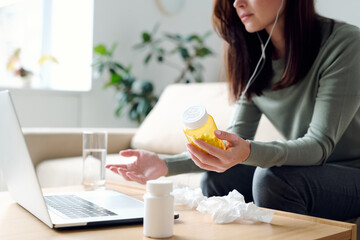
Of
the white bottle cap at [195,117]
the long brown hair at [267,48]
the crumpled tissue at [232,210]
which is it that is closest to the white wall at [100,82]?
the long brown hair at [267,48]

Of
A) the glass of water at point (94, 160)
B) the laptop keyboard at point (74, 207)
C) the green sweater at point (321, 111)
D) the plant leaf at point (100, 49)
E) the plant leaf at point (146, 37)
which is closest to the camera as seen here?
the laptop keyboard at point (74, 207)

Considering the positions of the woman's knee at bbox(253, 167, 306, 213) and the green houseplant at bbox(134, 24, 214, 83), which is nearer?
the woman's knee at bbox(253, 167, 306, 213)

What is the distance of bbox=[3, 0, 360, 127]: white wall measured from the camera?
333 centimetres

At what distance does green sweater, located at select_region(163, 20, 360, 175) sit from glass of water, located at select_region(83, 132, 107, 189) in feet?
0.57

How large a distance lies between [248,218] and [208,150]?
149 mm

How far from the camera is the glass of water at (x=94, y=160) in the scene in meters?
1.24

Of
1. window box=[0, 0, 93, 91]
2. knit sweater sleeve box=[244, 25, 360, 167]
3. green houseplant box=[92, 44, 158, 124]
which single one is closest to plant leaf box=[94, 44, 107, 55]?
green houseplant box=[92, 44, 158, 124]

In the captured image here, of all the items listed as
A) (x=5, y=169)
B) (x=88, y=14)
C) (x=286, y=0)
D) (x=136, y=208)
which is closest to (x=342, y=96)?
(x=286, y=0)

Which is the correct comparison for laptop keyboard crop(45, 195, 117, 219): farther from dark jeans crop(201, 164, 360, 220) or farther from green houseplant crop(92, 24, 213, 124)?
green houseplant crop(92, 24, 213, 124)

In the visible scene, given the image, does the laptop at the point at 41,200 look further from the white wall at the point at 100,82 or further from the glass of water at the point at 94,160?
the white wall at the point at 100,82

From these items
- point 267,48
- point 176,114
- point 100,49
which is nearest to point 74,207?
point 267,48

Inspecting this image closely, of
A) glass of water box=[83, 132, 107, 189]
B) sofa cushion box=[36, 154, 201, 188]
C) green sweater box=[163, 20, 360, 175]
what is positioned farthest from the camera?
sofa cushion box=[36, 154, 201, 188]

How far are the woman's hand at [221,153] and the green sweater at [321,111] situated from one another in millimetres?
62

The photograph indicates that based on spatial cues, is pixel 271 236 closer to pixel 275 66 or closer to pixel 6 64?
pixel 275 66
